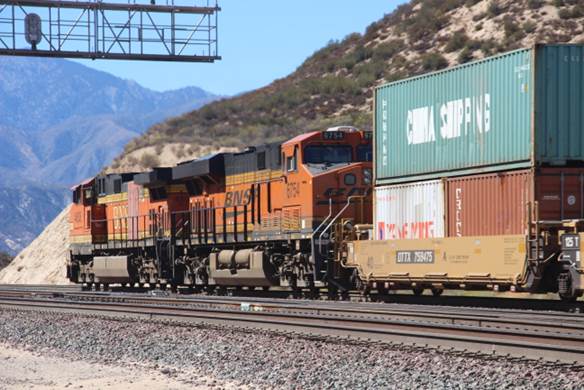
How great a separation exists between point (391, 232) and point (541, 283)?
4.77 m

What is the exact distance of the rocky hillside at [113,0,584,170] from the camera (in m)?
59.2

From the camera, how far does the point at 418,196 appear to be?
2220 cm

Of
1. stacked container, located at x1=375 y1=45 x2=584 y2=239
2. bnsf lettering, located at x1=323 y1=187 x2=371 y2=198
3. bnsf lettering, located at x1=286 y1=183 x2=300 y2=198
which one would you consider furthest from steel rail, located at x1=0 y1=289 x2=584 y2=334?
bnsf lettering, located at x1=286 y1=183 x2=300 y2=198

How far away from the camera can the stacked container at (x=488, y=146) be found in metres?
19.3

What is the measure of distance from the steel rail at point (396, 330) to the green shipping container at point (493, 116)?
4.35 m

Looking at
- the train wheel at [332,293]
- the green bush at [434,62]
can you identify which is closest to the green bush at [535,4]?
the green bush at [434,62]

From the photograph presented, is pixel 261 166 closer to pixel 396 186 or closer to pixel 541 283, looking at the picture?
pixel 396 186

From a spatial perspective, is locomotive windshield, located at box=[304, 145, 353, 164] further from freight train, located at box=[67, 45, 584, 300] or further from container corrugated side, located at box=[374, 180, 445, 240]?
container corrugated side, located at box=[374, 180, 445, 240]

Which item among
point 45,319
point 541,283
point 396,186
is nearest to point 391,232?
point 396,186

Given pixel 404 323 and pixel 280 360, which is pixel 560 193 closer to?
pixel 404 323

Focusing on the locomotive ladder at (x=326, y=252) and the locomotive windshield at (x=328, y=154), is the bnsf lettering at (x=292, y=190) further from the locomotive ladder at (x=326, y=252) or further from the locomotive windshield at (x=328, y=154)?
the locomotive ladder at (x=326, y=252)

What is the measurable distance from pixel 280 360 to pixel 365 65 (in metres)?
56.4

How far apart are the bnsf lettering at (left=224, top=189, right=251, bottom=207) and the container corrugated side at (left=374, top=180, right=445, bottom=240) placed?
585 cm

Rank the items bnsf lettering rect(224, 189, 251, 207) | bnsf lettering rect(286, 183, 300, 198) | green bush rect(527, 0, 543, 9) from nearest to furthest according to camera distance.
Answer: bnsf lettering rect(286, 183, 300, 198) → bnsf lettering rect(224, 189, 251, 207) → green bush rect(527, 0, 543, 9)
